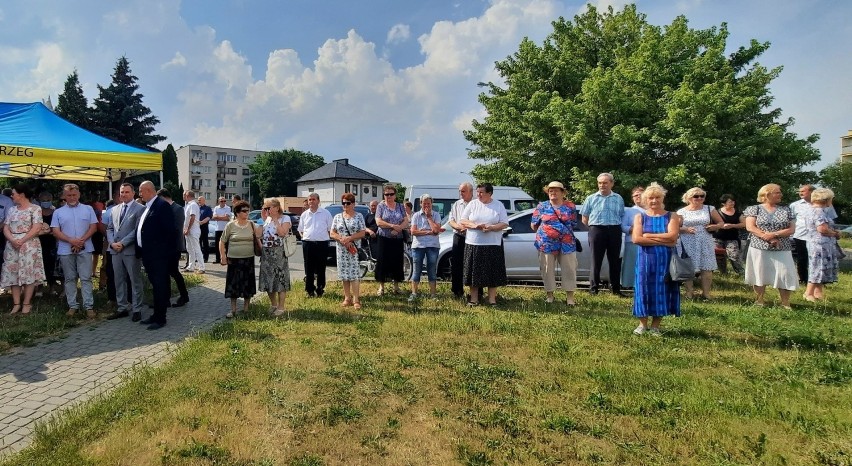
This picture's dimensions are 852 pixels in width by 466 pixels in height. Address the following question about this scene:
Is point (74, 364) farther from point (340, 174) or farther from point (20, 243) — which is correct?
point (340, 174)

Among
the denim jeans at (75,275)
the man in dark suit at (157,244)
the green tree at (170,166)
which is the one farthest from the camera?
the green tree at (170,166)

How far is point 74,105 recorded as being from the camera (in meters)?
34.6

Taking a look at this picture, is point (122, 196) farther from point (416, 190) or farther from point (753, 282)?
point (753, 282)

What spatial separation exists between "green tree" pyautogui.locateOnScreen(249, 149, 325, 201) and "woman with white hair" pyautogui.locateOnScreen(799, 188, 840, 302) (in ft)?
246

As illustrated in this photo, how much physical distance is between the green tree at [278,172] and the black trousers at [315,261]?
2823 inches

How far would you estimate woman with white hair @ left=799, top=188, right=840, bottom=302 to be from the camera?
23.0 ft

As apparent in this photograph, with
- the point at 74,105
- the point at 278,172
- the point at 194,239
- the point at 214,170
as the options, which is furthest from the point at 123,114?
the point at 214,170

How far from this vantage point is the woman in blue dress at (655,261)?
5160 millimetres

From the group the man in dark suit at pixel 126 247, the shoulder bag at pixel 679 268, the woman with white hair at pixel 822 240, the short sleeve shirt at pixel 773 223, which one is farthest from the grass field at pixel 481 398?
the man in dark suit at pixel 126 247

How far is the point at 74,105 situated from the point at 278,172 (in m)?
43.7

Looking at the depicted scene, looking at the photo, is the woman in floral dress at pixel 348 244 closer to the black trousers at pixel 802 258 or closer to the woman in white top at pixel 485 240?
the woman in white top at pixel 485 240

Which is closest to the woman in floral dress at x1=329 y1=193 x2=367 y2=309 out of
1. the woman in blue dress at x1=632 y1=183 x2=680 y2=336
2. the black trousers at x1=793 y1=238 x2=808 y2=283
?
the woman in blue dress at x1=632 y1=183 x2=680 y2=336

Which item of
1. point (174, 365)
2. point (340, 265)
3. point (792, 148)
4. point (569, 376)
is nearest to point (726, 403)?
point (569, 376)

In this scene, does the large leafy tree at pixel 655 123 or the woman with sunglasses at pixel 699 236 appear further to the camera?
the large leafy tree at pixel 655 123
